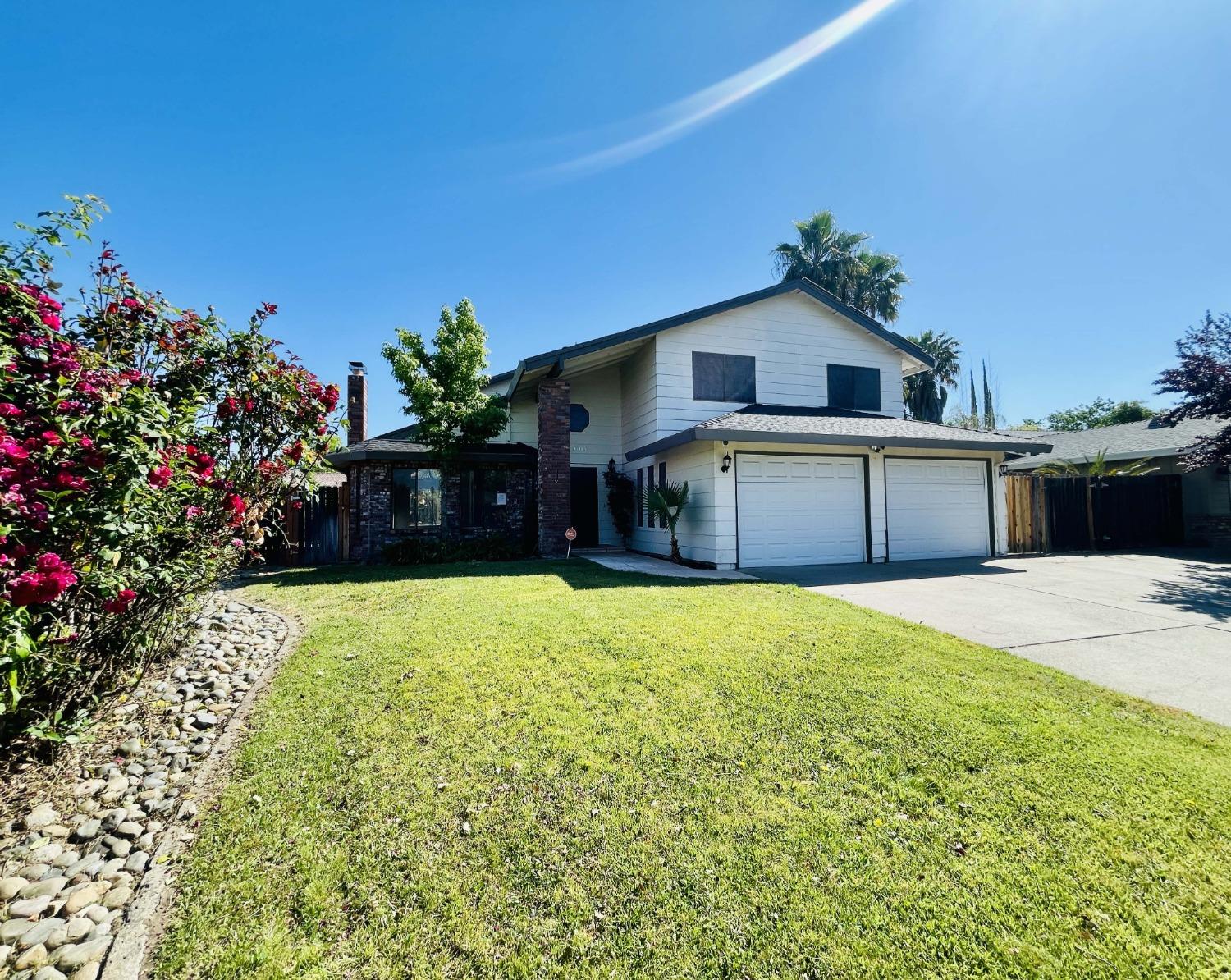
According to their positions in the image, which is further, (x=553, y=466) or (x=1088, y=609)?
(x=553, y=466)

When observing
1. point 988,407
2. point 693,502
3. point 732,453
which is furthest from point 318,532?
point 988,407

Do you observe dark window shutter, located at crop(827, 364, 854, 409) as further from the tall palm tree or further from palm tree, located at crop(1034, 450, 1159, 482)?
the tall palm tree

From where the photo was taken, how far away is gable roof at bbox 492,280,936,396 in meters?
11.3

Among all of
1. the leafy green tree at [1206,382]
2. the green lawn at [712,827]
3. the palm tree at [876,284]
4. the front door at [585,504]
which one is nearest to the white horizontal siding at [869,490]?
the leafy green tree at [1206,382]

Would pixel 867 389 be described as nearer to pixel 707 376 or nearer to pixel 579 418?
pixel 707 376

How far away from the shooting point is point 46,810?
2.47m

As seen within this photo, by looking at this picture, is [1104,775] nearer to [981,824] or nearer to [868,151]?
[981,824]

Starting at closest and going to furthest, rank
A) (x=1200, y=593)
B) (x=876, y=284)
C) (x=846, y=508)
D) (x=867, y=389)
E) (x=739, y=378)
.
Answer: (x=1200, y=593) < (x=846, y=508) < (x=739, y=378) < (x=867, y=389) < (x=876, y=284)

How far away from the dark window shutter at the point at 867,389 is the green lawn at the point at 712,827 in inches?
408

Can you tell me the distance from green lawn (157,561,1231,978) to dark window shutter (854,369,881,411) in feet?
34.0

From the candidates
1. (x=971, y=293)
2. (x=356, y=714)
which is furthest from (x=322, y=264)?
(x=971, y=293)

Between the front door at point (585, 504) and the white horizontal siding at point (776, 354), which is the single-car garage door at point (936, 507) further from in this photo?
the front door at point (585, 504)

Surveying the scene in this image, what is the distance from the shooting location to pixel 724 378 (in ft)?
40.2

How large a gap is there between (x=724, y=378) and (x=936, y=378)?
22130 mm
